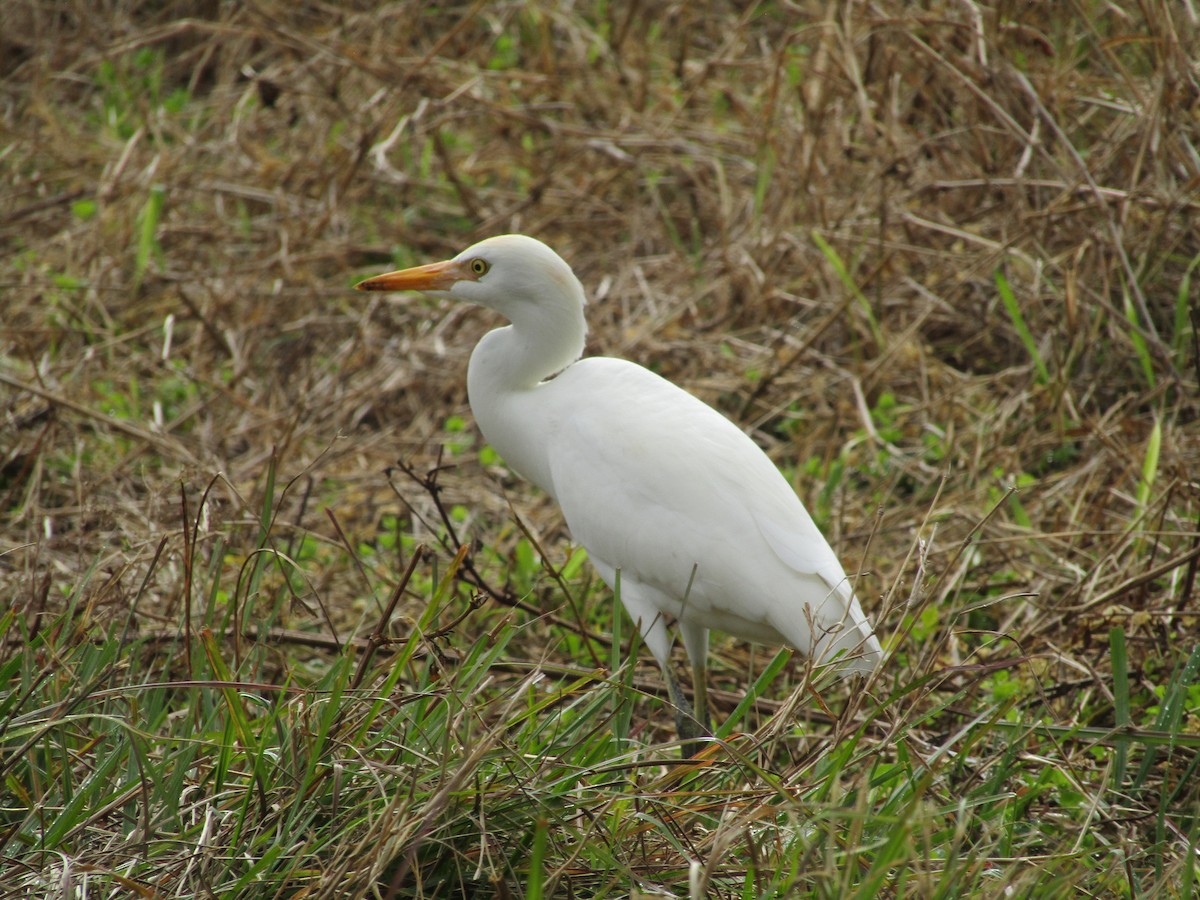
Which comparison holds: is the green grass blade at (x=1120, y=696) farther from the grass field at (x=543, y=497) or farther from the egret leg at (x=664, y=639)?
the egret leg at (x=664, y=639)

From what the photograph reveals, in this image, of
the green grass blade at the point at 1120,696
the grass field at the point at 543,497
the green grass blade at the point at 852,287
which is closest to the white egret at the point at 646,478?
the grass field at the point at 543,497

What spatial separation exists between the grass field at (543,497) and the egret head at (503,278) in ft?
1.51

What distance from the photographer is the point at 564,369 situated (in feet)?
9.96

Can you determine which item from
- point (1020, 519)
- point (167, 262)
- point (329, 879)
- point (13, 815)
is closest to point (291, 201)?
point (167, 262)

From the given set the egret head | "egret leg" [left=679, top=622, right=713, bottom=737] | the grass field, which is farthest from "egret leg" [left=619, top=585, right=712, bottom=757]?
the egret head

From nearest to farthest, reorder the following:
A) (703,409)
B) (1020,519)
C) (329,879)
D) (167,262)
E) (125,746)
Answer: (329,879) < (125,746) < (703,409) < (1020,519) < (167,262)

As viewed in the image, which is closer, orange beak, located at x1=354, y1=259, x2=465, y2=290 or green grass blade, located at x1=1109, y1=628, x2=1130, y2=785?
green grass blade, located at x1=1109, y1=628, x2=1130, y2=785

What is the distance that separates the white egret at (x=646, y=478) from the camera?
259 centimetres

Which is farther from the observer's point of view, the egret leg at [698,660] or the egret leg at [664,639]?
the egret leg at [698,660]

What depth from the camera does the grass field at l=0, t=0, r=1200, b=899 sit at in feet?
6.12

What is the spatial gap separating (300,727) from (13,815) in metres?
0.49

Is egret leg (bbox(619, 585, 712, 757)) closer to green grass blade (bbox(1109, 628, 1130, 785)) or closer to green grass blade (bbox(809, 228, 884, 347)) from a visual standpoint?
green grass blade (bbox(1109, 628, 1130, 785))

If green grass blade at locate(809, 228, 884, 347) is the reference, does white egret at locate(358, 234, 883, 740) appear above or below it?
above

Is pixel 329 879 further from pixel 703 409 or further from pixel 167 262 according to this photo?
pixel 167 262
